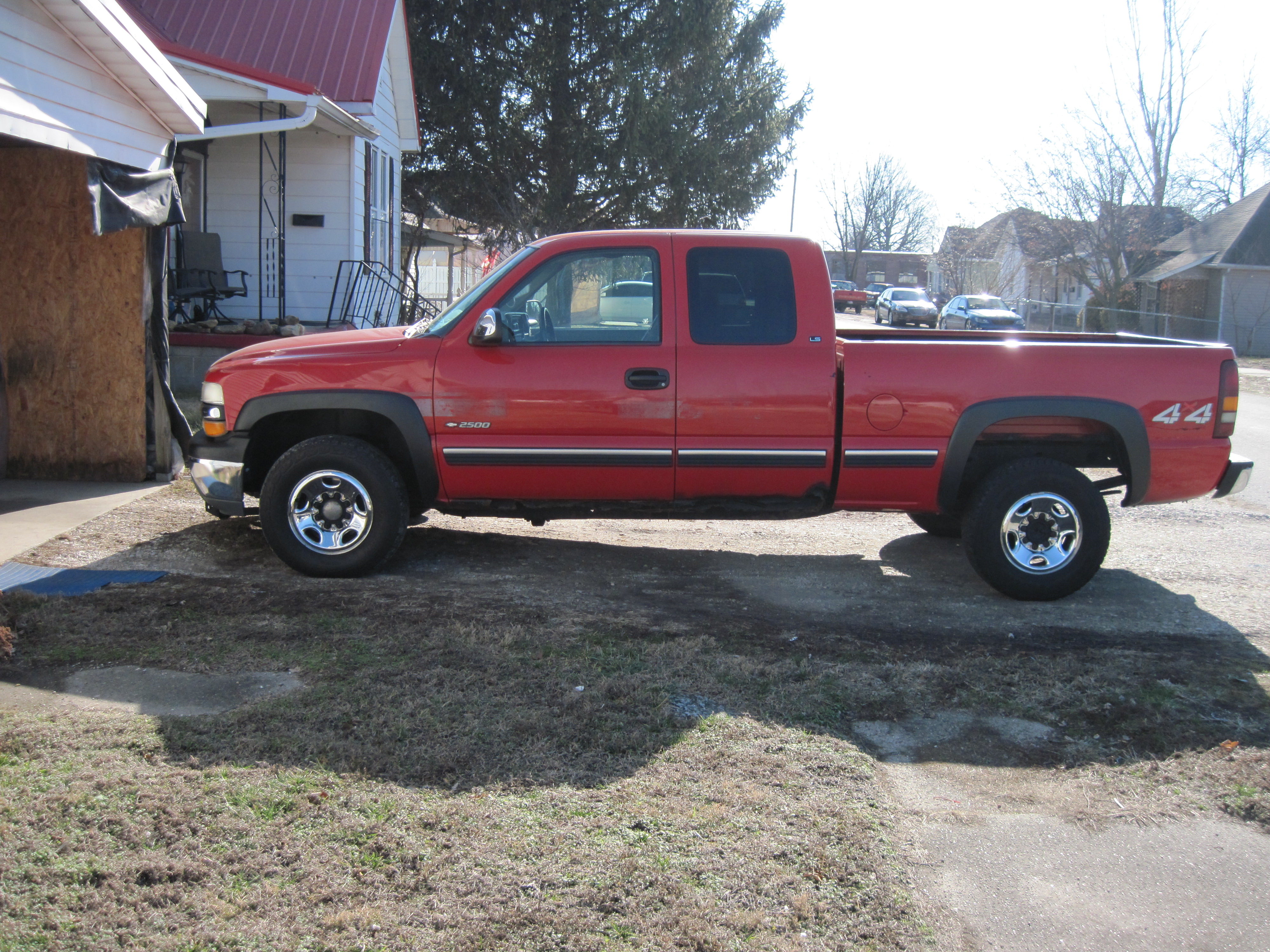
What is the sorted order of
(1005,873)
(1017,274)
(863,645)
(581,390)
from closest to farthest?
1. (1005,873)
2. (863,645)
3. (581,390)
4. (1017,274)

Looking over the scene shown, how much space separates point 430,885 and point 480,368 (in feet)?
11.0

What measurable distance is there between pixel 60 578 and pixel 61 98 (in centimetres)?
333

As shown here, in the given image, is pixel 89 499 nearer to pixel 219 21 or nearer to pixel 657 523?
pixel 657 523

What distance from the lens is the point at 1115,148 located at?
3625 centimetres

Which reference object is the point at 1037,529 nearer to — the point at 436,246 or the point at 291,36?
the point at 291,36

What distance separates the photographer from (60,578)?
596cm

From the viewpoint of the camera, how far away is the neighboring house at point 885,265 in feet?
275

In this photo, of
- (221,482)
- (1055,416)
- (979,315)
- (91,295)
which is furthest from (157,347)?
(979,315)

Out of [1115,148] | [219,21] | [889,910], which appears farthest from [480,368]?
→ [1115,148]

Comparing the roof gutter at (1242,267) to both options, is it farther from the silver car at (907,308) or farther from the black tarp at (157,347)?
the black tarp at (157,347)

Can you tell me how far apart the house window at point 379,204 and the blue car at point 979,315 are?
20698 millimetres

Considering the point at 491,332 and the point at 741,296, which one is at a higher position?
the point at 741,296

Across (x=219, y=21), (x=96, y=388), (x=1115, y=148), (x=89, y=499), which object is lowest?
(x=89, y=499)

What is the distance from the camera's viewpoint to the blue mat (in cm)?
573
